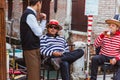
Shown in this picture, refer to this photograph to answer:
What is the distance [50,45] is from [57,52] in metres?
0.20

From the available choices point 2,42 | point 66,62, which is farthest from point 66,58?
point 2,42

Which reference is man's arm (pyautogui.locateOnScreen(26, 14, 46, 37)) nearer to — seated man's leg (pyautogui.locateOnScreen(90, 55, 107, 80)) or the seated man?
the seated man

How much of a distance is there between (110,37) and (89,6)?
82.1 inches

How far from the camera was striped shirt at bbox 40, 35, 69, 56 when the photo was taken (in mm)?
6443

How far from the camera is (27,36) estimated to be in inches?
223

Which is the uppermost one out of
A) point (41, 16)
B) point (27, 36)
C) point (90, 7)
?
point (90, 7)

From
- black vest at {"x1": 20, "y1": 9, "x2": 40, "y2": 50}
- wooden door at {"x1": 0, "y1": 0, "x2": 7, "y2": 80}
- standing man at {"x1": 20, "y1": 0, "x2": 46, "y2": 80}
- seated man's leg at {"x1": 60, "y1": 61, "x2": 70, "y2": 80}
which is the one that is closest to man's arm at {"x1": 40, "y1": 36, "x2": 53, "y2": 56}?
seated man's leg at {"x1": 60, "y1": 61, "x2": 70, "y2": 80}

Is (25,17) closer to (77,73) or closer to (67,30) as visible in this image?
(77,73)

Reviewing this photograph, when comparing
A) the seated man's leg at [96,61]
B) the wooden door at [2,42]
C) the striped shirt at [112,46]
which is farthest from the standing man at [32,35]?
the wooden door at [2,42]

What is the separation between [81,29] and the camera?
1178 centimetres

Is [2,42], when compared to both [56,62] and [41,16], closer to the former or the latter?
[41,16]

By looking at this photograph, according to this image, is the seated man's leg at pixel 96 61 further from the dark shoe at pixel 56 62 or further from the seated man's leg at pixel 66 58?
the dark shoe at pixel 56 62

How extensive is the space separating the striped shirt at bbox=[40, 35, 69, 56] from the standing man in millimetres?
503

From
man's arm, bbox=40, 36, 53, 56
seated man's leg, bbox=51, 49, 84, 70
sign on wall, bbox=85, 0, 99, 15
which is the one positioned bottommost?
seated man's leg, bbox=51, 49, 84, 70
